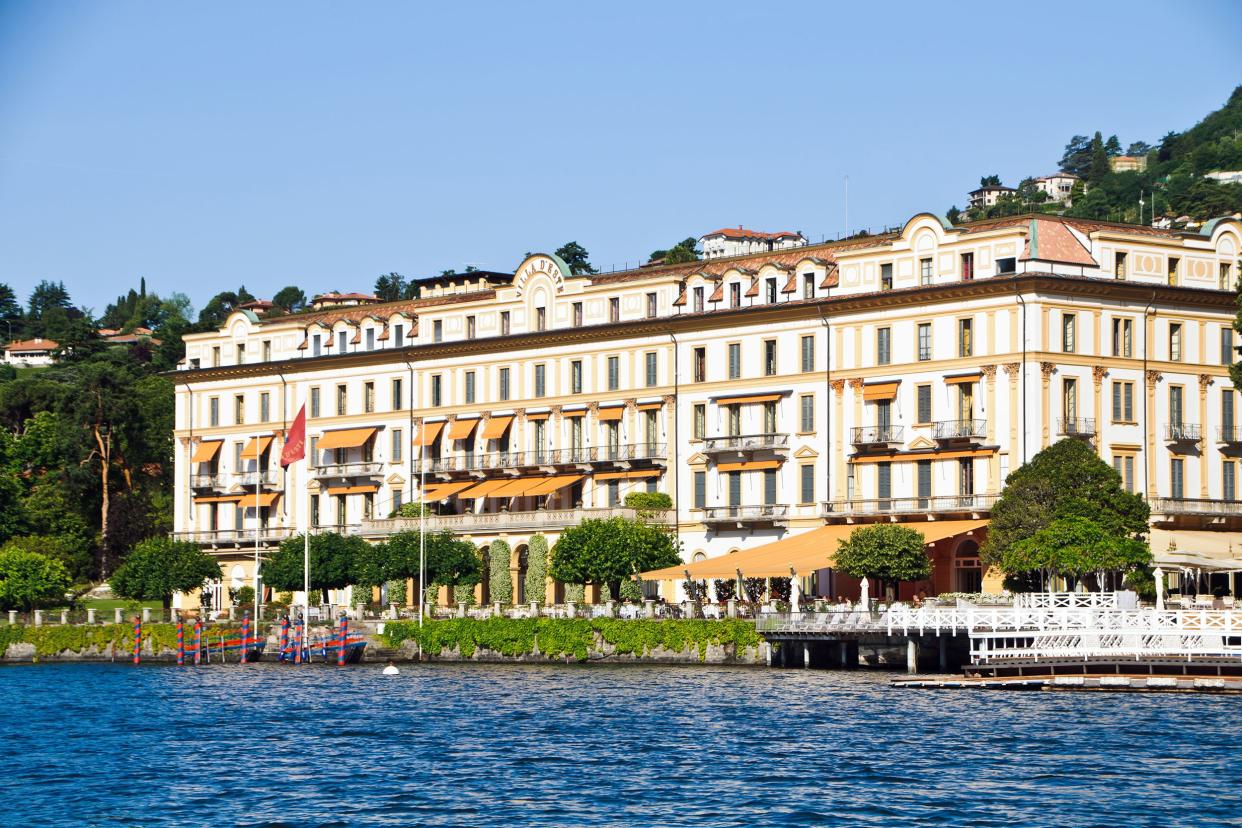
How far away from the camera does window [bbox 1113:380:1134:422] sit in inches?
3858

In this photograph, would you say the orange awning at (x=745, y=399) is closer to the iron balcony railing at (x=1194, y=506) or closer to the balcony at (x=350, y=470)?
the iron balcony railing at (x=1194, y=506)

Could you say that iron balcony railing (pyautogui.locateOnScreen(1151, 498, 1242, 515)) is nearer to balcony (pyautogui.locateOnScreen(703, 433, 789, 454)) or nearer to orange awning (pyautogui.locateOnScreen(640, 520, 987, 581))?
orange awning (pyautogui.locateOnScreen(640, 520, 987, 581))

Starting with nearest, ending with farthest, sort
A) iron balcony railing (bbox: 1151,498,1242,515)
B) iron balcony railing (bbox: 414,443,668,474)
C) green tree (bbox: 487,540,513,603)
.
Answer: iron balcony railing (bbox: 1151,498,1242,515), iron balcony railing (bbox: 414,443,668,474), green tree (bbox: 487,540,513,603)

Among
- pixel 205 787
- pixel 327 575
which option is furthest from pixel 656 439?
pixel 205 787

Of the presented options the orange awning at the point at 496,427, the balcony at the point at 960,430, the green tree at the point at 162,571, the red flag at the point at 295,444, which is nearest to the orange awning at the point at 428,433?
the orange awning at the point at 496,427

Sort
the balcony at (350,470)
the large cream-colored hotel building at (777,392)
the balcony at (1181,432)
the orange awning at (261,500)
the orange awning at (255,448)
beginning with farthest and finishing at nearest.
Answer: the orange awning at (255,448) → the orange awning at (261,500) → the balcony at (350,470) → the balcony at (1181,432) → the large cream-colored hotel building at (777,392)

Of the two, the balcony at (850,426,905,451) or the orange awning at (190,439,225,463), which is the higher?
the orange awning at (190,439,225,463)

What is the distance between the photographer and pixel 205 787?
55.1 m

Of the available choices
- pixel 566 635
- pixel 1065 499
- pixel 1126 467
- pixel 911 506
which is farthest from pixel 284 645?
pixel 1126 467

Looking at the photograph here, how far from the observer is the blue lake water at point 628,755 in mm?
50375

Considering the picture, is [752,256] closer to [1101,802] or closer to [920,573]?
[920,573]

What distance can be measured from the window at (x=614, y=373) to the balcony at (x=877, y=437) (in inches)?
578

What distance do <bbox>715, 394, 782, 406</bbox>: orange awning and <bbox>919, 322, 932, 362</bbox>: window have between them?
7.79 meters

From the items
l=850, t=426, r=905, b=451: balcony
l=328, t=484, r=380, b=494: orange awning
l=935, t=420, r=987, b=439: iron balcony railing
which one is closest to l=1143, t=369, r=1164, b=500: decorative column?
l=935, t=420, r=987, b=439: iron balcony railing
